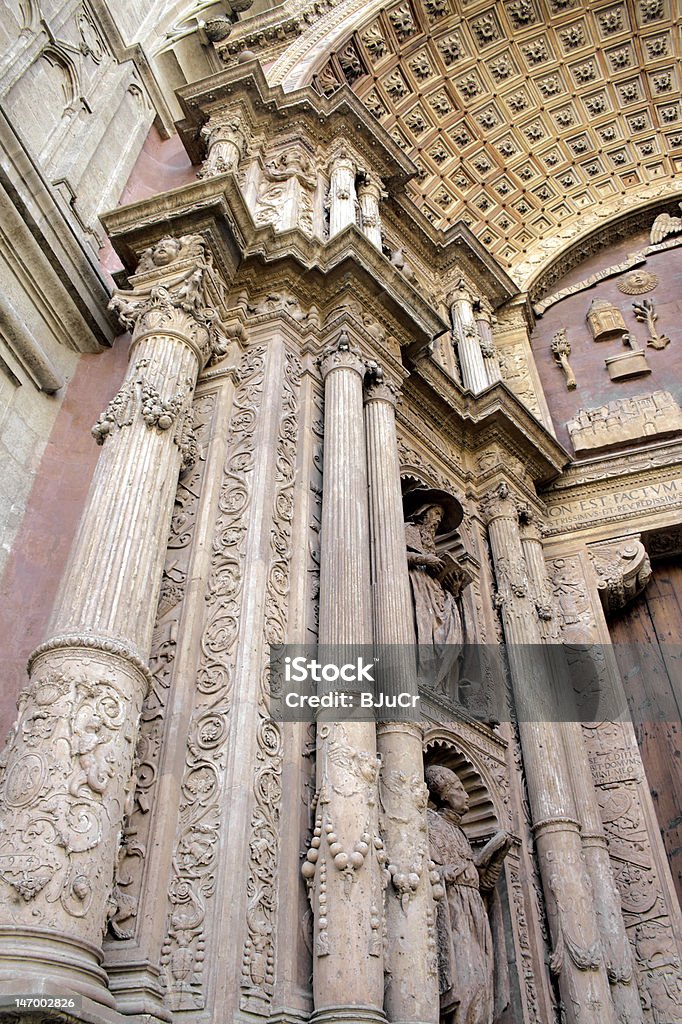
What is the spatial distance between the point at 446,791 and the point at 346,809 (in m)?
1.79

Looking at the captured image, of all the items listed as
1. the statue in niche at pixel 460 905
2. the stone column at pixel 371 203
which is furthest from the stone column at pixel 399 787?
the stone column at pixel 371 203

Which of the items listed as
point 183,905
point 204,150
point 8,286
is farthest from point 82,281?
point 183,905

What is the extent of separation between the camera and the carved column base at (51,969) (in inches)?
132

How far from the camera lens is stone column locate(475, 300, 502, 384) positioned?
11.0 meters

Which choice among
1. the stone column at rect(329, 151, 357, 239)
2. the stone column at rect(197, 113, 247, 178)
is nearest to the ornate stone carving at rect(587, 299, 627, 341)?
the stone column at rect(329, 151, 357, 239)

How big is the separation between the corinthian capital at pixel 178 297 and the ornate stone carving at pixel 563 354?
6.41 m

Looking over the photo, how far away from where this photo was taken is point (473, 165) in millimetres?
13555

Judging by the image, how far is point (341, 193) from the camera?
921 centimetres

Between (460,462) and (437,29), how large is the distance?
7.90 metres

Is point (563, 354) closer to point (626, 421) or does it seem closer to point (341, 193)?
point (626, 421)

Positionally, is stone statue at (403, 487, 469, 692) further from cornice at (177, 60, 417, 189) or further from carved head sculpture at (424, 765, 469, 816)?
cornice at (177, 60, 417, 189)

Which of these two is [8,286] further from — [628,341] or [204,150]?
[628,341]

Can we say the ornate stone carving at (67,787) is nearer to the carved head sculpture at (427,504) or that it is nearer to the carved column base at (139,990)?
the carved column base at (139,990)

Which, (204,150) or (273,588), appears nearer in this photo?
(273,588)
